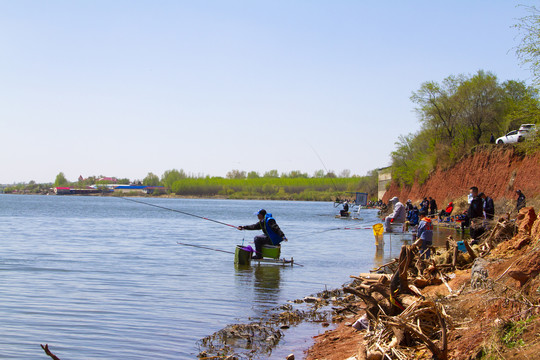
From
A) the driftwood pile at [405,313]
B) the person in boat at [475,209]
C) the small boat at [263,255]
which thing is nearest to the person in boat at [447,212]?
the person in boat at [475,209]

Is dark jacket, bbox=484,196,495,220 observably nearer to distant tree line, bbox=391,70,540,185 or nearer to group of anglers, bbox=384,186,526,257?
group of anglers, bbox=384,186,526,257

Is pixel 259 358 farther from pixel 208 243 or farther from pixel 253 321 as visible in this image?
pixel 208 243

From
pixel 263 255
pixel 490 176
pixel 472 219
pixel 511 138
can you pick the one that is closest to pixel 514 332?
pixel 472 219

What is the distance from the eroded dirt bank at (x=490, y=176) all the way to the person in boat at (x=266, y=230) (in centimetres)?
2144

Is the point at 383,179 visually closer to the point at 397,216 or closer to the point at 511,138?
the point at 511,138

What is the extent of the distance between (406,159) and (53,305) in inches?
2685

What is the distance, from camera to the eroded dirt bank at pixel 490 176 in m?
36.8

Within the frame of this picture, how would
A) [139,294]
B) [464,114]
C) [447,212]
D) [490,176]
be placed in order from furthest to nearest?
1. [464,114]
2. [490,176]
3. [447,212]
4. [139,294]

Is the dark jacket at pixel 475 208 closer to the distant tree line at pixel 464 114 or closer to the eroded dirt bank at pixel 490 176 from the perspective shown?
the eroded dirt bank at pixel 490 176

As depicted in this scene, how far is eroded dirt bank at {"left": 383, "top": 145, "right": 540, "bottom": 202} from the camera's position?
36.8 metres

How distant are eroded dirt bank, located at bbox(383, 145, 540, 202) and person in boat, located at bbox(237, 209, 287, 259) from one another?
2144cm

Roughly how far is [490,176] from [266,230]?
101 feet

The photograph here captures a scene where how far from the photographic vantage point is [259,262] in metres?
18.1

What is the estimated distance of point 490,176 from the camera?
43.1m
